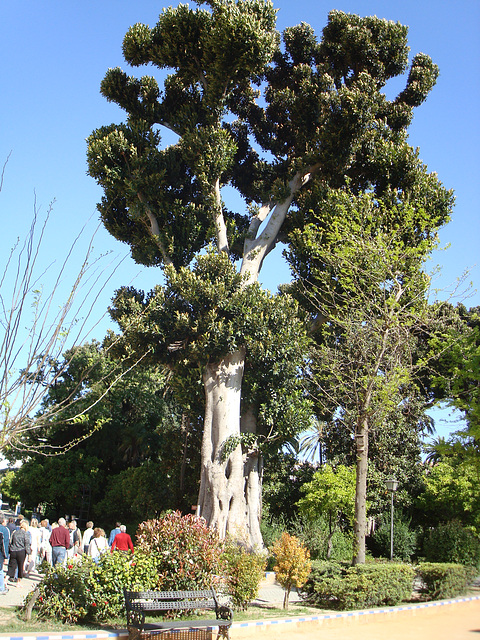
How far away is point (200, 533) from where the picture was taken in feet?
29.9

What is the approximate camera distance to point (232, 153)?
1872 cm

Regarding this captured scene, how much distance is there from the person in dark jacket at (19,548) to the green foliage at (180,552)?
3652 millimetres

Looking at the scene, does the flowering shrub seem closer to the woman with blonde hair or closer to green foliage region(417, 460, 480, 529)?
the woman with blonde hair

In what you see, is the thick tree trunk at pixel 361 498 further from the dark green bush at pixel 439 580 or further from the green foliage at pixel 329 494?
the green foliage at pixel 329 494

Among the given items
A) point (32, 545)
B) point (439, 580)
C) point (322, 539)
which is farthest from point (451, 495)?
point (32, 545)

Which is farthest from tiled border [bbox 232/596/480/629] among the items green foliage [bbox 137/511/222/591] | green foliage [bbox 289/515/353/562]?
green foliage [bbox 289/515/353/562]

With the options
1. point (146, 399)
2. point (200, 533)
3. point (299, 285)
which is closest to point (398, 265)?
point (299, 285)

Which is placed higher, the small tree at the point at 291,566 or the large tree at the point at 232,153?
the large tree at the point at 232,153

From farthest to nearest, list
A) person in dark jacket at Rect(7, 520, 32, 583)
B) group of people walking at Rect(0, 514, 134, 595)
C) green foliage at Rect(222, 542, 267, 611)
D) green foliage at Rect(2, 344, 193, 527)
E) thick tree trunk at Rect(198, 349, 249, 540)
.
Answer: green foliage at Rect(2, 344, 193, 527) → thick tree trunk at Rect(198, 349, 249, 540) → person in dark jacket at Rect(7, 520, 32, 583) → group of people walking at Rect(0, 514, 134, 595) → green foliage at Rect(222, 542, 267, 611)

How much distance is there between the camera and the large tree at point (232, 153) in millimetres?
17297

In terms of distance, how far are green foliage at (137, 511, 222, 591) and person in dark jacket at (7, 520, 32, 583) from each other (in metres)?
3.65

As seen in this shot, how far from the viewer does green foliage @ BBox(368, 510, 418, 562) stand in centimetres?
2236

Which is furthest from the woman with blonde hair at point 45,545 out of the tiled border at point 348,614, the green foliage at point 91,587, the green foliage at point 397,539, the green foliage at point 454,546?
the green foliage at point 454,546

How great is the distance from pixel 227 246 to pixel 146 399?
13.0 metres
